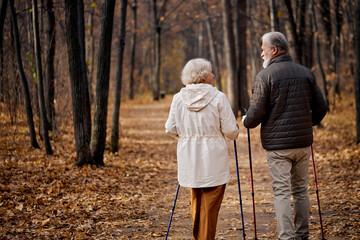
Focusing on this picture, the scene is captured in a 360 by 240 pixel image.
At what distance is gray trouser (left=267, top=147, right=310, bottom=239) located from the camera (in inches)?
156

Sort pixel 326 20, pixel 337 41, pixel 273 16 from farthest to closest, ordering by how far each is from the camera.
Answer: pixel 337 41 < pixel 326 20 < pixel 273 16

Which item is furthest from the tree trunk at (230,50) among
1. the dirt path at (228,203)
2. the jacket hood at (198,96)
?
the jacket hood at (198,96)

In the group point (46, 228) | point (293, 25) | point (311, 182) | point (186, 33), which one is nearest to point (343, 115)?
point (293, 25)

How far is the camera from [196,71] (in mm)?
3932

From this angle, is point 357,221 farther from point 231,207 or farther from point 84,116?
point 84,116

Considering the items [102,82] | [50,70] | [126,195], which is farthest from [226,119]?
[50,70]

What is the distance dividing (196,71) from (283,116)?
1.01 m

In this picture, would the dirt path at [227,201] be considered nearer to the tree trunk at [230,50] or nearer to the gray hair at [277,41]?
the gray hair at [277,41]

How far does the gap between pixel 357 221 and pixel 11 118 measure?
23.8 feet

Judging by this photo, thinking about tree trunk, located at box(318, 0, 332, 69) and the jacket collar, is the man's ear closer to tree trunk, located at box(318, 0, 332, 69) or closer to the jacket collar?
the jacket collar

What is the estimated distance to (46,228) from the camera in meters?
4.87

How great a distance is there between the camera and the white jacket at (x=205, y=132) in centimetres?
387

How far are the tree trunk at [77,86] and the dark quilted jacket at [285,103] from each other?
473cm

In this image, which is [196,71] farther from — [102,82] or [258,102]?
[102,82]
